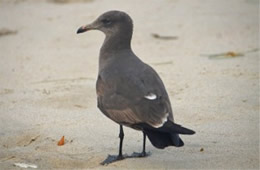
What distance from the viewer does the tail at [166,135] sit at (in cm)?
446

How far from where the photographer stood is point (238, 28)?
1030 cm

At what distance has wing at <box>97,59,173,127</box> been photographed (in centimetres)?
466

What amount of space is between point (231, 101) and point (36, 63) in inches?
126

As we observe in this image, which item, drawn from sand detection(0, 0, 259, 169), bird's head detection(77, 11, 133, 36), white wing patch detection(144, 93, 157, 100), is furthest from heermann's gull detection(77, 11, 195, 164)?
sand detection(0, 0, 259, 169)

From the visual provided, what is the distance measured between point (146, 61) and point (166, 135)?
162 inches

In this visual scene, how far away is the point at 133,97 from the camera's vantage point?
4.79 metres

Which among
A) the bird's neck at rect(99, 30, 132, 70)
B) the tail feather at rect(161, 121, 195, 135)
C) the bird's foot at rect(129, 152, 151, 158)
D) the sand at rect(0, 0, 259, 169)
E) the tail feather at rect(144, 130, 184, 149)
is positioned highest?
the bird's neck at rect(99, 30, 132, 70)

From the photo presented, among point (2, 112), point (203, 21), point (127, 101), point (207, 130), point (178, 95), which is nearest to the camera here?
point (127, 101)

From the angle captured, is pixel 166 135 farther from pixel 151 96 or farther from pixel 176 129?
pixel 151 96

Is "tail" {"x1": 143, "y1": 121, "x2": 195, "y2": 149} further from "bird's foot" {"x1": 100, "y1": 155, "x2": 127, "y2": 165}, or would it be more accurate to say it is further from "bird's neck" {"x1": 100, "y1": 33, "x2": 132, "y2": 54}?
"bird's neck" {"x1": 100, "y1": 33, "x2": 132, "y2": 54}

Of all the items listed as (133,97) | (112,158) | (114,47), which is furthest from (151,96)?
(114,47)

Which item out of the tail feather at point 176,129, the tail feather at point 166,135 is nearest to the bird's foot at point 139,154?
the tail feather at point 166,135

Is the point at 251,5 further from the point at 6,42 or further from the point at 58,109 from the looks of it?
the point at 58,109

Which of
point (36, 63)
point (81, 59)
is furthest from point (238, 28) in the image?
point (36, 63)
